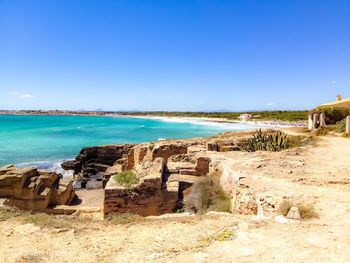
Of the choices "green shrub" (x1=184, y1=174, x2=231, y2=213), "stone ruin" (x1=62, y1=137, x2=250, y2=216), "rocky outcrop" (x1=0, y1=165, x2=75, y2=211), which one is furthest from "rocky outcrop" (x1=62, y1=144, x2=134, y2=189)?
"green shrub" (x1=184, y1=174, x2=231, y2=213)

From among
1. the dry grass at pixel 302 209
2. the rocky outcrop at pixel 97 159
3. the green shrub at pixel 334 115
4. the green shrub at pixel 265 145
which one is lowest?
the rocky outcrop at pixel 97 159

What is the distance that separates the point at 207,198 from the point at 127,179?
2404 millimetres

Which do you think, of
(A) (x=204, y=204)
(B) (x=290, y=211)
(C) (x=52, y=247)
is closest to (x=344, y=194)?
(B) (x=290, y=211)

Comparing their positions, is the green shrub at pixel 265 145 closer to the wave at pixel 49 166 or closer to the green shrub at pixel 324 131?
the green shrub at pixel 324 131

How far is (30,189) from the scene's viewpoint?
10.4 metres

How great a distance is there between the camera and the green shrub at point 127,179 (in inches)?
309

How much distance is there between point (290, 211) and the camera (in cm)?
526

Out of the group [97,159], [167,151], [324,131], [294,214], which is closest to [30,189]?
[167,151]

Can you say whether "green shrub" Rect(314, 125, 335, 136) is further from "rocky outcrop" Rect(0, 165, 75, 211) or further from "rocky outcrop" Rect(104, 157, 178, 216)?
"rocky outcrop" Rect(0, 165, 75, 211)

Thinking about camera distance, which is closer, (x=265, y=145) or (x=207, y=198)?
(x=207, y=198)

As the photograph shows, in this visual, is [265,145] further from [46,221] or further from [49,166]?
[49,166]

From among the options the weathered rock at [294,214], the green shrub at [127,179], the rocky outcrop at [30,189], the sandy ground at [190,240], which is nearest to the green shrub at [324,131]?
the sandy ground at [190,240]

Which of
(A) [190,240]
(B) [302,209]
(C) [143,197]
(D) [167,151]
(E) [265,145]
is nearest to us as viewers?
(A) [190,240]

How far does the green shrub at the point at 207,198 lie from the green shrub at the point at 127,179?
5.40ft
